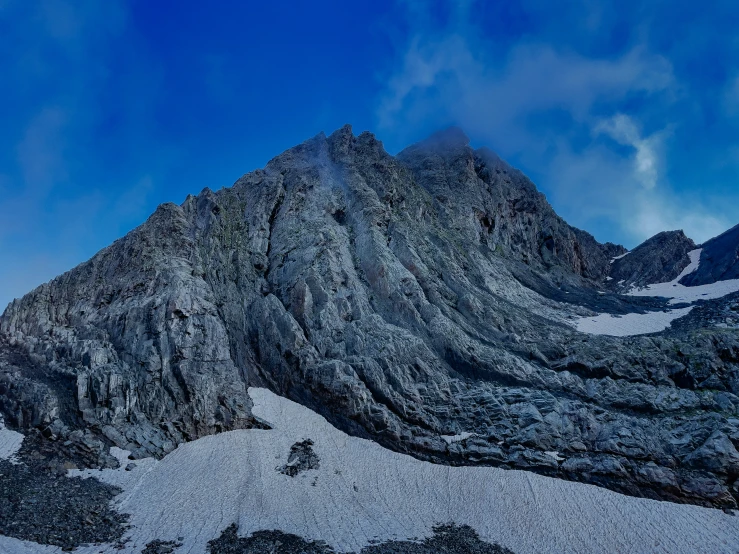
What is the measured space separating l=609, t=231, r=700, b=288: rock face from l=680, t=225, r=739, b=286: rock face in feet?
12.9

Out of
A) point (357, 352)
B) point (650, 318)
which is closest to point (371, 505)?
point (357, 352)

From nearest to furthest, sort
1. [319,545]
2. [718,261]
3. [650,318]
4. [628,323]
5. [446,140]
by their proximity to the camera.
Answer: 1. [319,545]
2. [628,323]
3. [650,318]
4. [718,261]
5. [446,140]

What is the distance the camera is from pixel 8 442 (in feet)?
92.6

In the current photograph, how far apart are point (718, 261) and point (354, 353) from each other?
3107 inches

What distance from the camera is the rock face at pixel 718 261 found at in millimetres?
77250

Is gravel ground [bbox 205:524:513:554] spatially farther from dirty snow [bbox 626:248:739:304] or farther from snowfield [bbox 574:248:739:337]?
dirty snow [bbox 626:248:739:304]

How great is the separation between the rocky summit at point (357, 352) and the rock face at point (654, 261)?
33344 millimetres

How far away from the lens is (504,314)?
4625 centimetres

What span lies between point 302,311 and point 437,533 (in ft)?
77.7

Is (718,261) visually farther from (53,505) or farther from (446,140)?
(53,505)

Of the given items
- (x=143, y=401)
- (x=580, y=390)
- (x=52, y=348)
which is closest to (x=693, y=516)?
(x=580, y=390)

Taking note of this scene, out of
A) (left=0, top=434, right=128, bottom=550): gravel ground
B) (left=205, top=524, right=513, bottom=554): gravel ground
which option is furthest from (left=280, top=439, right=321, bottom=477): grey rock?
(left=0, top=434, right=128, bottom=550): gravel ground

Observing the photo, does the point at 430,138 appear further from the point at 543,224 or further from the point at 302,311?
the point at 302,311

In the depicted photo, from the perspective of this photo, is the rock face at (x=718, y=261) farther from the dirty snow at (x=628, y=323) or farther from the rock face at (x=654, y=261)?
the dirty snow at (x=628, y=323)
